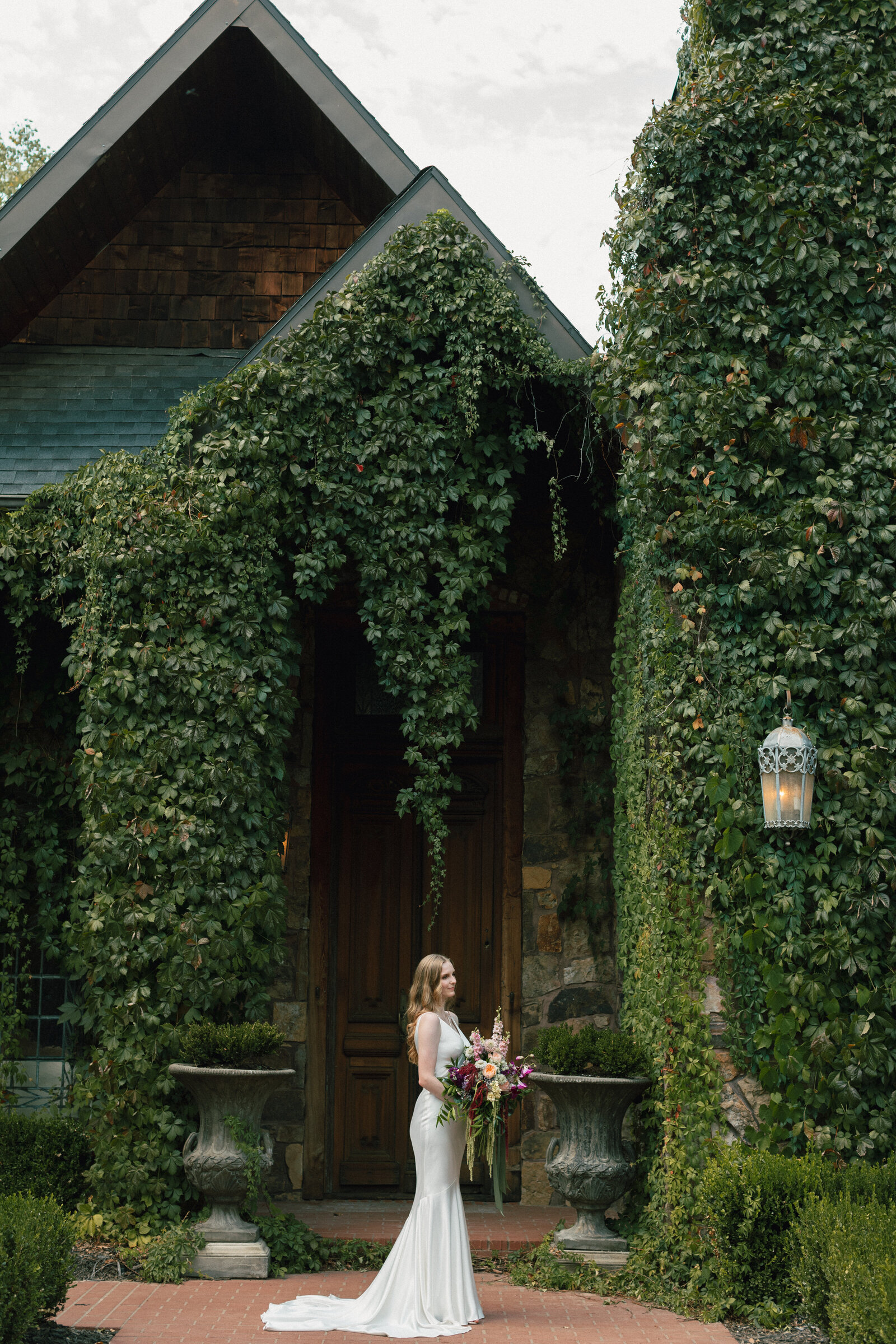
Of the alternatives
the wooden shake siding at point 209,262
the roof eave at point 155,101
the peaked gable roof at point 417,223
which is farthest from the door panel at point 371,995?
the roof eave at point 155,101

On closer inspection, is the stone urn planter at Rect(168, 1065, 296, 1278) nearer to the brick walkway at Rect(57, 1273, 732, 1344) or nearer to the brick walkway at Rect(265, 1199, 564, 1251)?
the brick walkway at Rect(57, 1273, 732, 1344)

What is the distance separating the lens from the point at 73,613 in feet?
21.4

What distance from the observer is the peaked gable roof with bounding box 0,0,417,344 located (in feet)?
25.0

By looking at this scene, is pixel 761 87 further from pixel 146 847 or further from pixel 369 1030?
pixel 369 1030

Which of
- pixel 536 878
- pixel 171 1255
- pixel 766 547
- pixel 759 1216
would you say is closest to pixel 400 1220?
pixel 171 1255

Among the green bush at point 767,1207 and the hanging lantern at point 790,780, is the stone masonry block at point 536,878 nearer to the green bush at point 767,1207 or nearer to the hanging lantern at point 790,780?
the hanging lantern at point 790,780

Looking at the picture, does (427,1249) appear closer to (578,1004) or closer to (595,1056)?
(595,1056)

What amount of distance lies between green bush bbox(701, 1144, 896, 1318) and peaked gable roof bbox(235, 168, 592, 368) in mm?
4196

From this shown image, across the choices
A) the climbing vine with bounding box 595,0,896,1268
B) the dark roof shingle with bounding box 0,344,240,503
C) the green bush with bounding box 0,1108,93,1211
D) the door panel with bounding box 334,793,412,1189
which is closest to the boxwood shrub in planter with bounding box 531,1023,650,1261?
the climbing vine with bounding box 595,0,896,1268

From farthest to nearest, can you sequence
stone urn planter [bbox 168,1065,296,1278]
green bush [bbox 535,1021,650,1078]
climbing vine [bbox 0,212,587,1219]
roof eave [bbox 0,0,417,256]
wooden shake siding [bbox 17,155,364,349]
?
wooden shake siding [bbox 17,155,364,349] < roof eave [bbox 0,0,417,256] < climbing vine [bbox 0,212,587,1219] < green bush [bbox 535,1021,650,1078] < stone urn planter [bbox 168,1065,296,1278]

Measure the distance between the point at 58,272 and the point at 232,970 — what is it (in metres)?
5.21

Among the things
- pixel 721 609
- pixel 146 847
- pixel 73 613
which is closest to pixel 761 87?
pixel 721 609

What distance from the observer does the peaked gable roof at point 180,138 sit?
25.0ft

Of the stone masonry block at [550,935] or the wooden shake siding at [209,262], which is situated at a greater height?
the wooden shake siding at [209,262]
